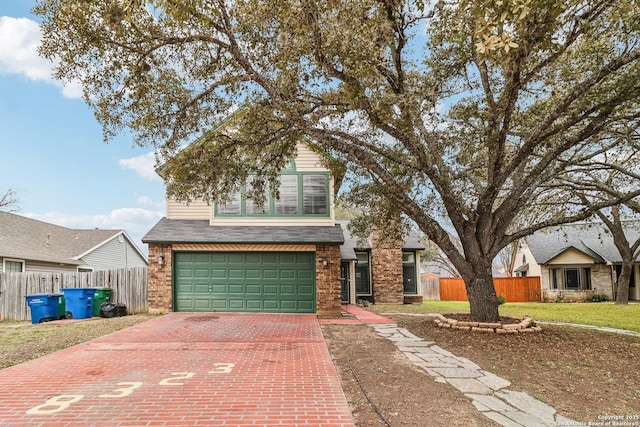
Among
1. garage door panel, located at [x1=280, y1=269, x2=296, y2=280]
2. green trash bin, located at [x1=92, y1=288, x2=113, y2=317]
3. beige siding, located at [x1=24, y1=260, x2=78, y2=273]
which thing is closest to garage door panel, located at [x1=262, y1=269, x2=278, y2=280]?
garage door panel, located at [x1=280, y1=269, x2=296, y2=280]

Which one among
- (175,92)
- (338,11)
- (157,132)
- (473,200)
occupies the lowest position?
(473,200)

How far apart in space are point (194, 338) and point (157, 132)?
4.62m

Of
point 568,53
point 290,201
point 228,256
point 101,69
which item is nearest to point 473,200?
point 568,53

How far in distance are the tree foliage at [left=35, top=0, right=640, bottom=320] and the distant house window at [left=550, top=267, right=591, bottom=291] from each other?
16056 millimetres

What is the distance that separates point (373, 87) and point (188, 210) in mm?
8818

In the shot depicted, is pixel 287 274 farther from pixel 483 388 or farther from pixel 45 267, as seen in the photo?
pixel 45 267

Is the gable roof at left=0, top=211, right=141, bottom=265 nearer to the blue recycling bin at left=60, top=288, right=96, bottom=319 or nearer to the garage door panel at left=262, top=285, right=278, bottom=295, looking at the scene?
the blue recycling bin at left=60, top=288, right=96, bottom=319

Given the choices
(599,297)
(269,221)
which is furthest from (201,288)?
(599,297)

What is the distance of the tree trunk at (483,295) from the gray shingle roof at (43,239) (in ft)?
55.6

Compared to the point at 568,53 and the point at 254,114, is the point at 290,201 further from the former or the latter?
the point at 568,53

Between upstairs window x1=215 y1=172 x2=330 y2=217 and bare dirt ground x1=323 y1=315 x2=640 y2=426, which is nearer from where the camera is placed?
bare dirt ground x1=323 y1=315 x2=640 y2=426

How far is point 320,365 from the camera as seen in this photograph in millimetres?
6539

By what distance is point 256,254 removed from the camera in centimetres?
1366

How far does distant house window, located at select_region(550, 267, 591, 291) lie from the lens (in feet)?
76.2
